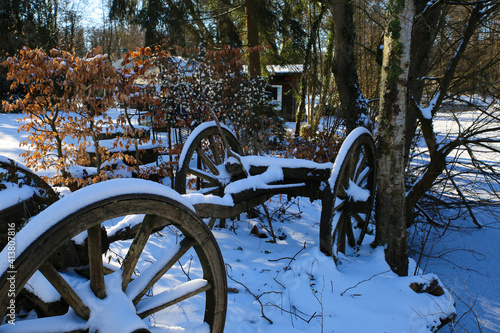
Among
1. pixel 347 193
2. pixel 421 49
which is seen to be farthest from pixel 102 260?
pixel 421 49

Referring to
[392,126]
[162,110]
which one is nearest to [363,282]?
[392,126]

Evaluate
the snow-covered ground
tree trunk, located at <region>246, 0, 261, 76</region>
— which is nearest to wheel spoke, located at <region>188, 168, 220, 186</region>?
the snow-covered ground

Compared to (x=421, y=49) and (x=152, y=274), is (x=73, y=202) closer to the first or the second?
(x=152, y=274)

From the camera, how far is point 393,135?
3529 mm

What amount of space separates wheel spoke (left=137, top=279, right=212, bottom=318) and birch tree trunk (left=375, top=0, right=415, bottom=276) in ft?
8.08

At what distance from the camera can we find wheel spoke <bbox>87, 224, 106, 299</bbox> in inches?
56.0

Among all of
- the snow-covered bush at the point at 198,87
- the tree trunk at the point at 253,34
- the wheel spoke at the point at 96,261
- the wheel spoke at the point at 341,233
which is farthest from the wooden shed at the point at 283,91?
the wheel spoke at the point at 96,261

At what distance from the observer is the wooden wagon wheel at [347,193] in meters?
3.02

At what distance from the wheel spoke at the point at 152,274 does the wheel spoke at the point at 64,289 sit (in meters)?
0.21

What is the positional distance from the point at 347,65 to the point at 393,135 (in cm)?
217

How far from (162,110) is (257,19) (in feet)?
16.9

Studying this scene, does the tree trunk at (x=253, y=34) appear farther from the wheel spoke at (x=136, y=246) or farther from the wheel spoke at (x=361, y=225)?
the wheel spoke at (x=136, y=246)

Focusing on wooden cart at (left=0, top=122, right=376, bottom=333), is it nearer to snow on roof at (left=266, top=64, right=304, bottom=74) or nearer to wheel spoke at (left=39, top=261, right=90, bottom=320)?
wheel spoke at (left=39, top=261, right=90, bottom=320)

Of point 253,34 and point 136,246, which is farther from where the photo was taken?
point 253,34
